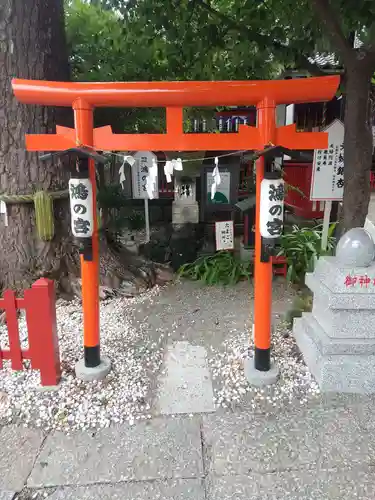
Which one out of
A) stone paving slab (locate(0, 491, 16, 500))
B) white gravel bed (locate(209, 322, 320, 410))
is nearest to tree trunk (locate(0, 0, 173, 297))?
white gravel bed (locate(209, 322, 320, 410))

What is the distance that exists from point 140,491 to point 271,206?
6.85 ft

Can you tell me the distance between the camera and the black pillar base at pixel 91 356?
3.27m

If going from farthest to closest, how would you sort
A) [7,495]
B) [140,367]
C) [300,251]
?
[300,251] < [140,367] < [7,495]

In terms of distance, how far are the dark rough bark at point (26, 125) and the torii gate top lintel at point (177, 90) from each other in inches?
68.6

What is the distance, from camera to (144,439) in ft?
8.62

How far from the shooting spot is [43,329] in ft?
9.77

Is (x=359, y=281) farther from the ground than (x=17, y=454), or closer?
farther from the ground

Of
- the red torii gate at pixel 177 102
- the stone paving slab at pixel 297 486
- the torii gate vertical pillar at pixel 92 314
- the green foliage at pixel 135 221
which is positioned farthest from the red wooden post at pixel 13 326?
the green foliage at pixel 135 221

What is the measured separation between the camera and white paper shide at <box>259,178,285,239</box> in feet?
9.42

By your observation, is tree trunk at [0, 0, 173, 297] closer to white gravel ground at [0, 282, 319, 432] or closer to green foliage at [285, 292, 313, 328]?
white gravel ground at [0, 282, 319, 432]

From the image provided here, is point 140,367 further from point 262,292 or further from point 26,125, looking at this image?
point 26,125

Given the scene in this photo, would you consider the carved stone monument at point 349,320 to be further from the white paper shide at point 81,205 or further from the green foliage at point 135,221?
the green foliage at point 135,221

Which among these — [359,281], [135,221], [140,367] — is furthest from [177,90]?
[135,221]

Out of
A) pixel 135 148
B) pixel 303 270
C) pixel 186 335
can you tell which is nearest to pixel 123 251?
pixel 186 335
